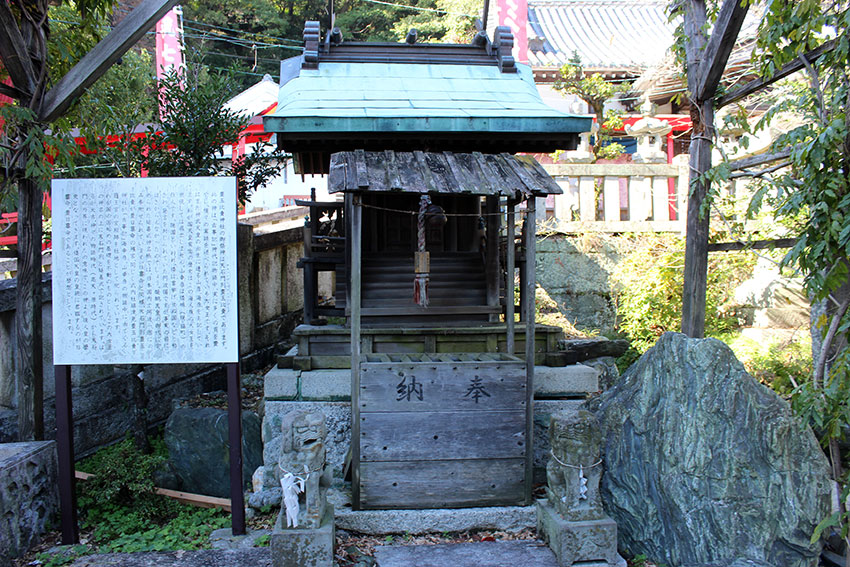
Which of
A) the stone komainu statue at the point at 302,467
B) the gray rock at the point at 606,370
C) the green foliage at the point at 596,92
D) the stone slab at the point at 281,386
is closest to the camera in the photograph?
the stone komainu statue at the point at 302,467

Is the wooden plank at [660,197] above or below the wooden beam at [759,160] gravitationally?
above

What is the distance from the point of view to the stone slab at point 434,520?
585 centimetres

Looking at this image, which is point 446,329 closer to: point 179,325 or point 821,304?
point 179,325

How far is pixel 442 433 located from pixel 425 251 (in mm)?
1999

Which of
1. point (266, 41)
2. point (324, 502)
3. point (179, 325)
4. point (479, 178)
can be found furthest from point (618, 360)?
point (266, 41)

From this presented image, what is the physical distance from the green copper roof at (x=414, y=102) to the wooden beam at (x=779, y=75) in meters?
1.59

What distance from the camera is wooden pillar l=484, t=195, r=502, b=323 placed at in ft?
24.1

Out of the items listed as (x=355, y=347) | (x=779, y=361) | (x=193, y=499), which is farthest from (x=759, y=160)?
(x=193, y=499)

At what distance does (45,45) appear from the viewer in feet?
19.6

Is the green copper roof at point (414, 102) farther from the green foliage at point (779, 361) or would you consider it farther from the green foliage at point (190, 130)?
the green foliage at point (779, 361)

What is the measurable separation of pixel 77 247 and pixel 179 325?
3.79 feet

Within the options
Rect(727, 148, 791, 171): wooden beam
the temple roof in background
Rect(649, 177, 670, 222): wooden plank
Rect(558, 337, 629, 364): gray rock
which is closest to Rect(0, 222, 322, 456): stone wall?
the temple roof in background

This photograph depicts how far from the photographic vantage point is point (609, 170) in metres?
11.4

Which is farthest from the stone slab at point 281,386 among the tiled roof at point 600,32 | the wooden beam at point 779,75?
the tiled roof at point 600,32
